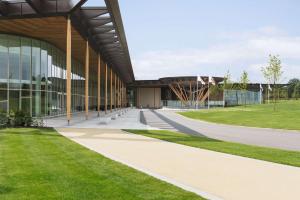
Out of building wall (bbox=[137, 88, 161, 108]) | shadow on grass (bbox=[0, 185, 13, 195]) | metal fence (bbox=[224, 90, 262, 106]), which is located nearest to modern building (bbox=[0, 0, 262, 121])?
shadow on grass (bbox=[0, 185, 13, 195])

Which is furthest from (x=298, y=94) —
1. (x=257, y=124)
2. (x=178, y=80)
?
(x=257, y=124)

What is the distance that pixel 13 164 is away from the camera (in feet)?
29.5

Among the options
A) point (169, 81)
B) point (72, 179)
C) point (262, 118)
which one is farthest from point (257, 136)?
point (169, 81)

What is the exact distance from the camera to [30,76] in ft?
93.0

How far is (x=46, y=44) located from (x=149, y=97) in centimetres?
6461

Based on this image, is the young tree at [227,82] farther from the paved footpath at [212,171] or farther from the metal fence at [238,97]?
the paved footpath at [212,171]

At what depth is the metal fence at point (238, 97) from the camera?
88.2 meters

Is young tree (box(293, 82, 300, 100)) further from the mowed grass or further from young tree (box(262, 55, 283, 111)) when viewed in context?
the mowed grass

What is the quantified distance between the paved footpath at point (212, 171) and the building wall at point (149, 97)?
261 ft

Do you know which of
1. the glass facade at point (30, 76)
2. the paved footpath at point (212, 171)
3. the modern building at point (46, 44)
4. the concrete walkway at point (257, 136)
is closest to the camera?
the paved footpath at point (212, 171)

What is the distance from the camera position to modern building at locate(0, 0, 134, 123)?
70.5 ft

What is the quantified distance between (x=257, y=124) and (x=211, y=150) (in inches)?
648

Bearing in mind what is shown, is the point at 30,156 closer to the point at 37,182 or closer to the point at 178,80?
the point at 37,182

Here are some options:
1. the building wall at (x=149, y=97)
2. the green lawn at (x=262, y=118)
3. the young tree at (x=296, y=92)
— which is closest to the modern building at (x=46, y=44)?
the green lawn at (x=262, y=118)
